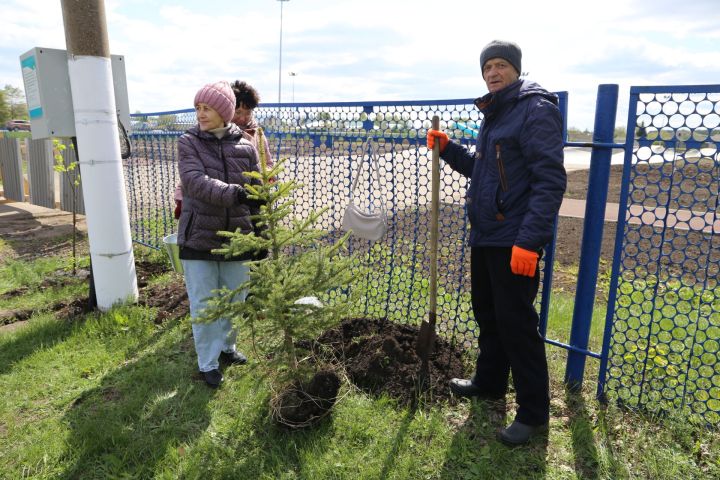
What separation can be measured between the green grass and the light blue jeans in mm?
209

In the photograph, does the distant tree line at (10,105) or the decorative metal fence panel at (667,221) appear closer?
the decorative metal fence panel at (667,221)

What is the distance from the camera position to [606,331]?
3.05m

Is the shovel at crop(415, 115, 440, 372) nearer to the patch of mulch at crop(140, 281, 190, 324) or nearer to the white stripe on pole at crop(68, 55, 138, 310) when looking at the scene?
the patch of mulch at crop(140, 281, 190, 324)

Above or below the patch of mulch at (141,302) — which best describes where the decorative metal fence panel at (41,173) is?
above

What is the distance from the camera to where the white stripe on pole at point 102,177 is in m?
4.39

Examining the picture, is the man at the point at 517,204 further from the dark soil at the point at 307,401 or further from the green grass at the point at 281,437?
the dark soil at the point at 307,401

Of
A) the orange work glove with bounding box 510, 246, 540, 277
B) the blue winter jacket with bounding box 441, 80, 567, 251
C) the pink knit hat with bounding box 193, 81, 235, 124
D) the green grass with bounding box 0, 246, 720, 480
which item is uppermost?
the pink knit hat with bounding box 193, 81, 235, 124

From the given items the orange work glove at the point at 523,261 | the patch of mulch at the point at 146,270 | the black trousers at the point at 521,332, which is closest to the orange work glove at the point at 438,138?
the black trousers at the point at 521,332

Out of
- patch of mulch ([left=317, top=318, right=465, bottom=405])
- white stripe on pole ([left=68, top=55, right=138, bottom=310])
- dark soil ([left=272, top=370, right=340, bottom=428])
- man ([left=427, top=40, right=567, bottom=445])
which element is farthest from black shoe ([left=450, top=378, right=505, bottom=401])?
white stripe on pole ([left=68, top=55, right=138, bottom=310])

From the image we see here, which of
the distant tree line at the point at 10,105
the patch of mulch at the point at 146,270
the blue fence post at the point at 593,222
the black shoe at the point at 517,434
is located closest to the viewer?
the black shoe at the point at 517,434

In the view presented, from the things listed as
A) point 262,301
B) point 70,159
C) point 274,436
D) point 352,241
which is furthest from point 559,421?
point 70,159

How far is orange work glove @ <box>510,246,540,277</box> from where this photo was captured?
2.48m

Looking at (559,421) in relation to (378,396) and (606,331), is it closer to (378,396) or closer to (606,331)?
(606,331)

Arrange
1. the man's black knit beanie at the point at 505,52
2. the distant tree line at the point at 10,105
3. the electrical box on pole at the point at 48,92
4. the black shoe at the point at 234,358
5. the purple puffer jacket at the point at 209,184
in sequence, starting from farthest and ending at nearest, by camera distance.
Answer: the distant tree line at the point at 10,105 → the electrical box on pole at the point at 48,92 → the black shoe at the point at 234,358 → the purple puffer jacket at the point at 209,184 → the man's black knit beanie at the point at 505,52
